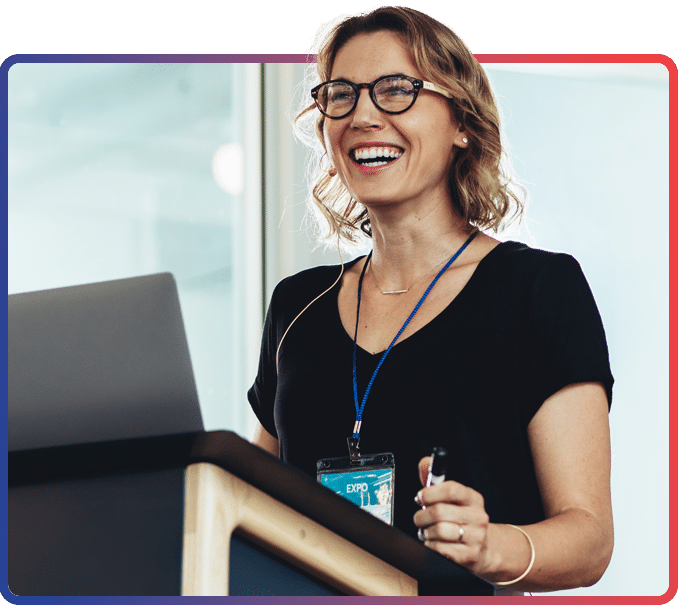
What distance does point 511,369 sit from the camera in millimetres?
1252

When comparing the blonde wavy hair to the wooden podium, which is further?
the blonde wavy hair

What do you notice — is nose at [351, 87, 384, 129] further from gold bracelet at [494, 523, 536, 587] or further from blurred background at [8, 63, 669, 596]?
blurred background at [8, 63, 669, 596]

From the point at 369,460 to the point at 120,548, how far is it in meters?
0.61

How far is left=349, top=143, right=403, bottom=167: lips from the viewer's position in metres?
1.39

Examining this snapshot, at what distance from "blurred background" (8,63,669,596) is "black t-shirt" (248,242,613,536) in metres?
1.19

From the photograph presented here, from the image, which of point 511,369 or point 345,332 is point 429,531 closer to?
point 511,369

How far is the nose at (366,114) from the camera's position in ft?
4.55

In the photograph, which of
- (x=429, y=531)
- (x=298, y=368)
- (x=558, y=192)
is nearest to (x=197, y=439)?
(x=429, y=531)

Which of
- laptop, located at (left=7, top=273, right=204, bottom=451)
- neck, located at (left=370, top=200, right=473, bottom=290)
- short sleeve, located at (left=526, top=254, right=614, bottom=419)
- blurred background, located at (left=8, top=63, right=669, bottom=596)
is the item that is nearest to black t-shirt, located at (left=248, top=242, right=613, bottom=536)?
short sleeve, located at (left=526, top=254, right=614, bottom=419)

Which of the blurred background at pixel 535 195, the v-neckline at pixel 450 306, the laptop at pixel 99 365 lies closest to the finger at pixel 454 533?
the laptop at pixel 99 365

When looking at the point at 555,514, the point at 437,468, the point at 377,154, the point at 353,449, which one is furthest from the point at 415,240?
the point at 437,468

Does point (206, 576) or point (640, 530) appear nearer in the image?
point (206, 576)

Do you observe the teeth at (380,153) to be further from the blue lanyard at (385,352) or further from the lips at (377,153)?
the blue lanyard at (385,352)

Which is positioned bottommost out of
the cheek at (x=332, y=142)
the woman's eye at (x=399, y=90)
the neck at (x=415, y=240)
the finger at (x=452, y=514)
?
the finger at (x=452, y=514)
